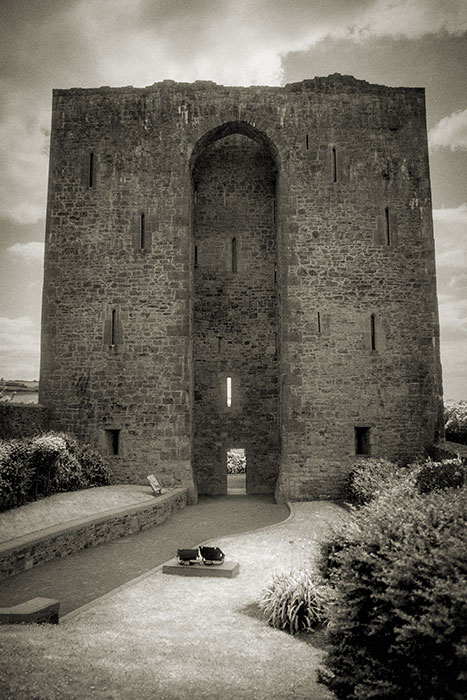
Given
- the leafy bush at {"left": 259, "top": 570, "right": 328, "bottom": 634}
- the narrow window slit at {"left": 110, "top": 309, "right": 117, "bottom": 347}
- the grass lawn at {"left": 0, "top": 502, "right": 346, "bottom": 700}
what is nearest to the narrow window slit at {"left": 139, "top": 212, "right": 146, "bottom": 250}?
the narrow window slit at {"left": 110, "top": 309, "right": 117, "bottom": 347}

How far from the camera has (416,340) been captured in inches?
597

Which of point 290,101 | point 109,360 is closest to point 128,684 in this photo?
point 109,360

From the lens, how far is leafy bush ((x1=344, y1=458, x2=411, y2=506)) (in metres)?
12.2

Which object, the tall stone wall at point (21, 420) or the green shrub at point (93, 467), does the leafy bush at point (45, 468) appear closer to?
the green shrub at point (93, 467)

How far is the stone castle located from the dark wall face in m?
0.24

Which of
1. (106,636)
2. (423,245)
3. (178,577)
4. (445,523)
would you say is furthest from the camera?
(423,245)

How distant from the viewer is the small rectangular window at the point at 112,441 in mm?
14891

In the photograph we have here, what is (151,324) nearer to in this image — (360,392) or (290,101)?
(360,392)

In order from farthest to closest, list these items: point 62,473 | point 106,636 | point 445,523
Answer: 1. point 62,473
2. point 106,636
3. point 445,523

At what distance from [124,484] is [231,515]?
11.0 ft

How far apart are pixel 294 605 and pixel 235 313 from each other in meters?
11.8

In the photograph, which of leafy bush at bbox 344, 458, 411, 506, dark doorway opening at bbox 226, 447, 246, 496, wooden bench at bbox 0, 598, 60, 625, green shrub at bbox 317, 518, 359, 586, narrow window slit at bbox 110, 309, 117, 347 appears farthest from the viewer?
dark doorway opening at bbox 226, 447, 246, 496

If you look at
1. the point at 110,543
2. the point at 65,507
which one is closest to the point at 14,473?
the point at 65,507

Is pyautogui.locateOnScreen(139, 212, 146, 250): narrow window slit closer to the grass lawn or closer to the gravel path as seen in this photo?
the gravel path
